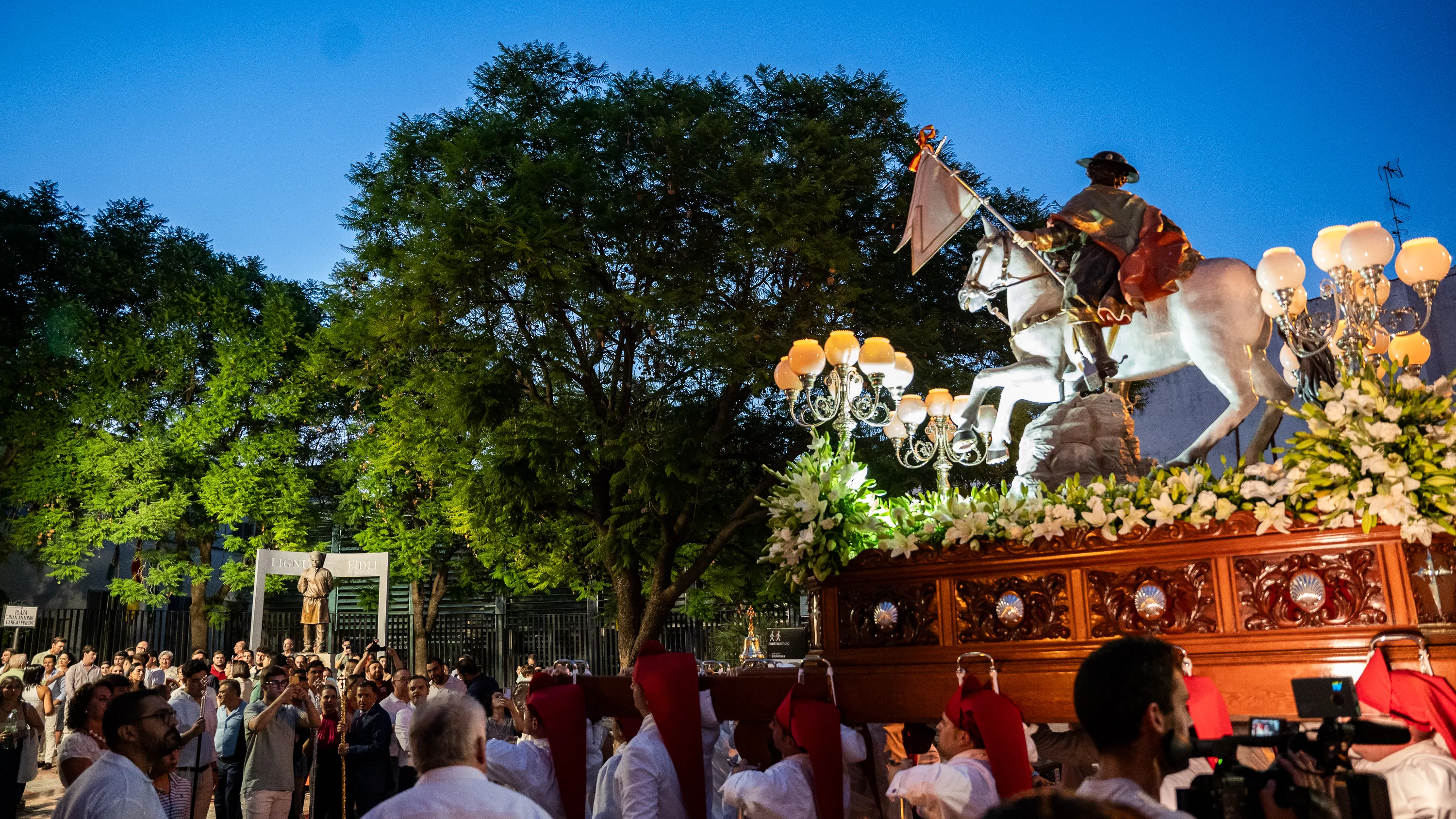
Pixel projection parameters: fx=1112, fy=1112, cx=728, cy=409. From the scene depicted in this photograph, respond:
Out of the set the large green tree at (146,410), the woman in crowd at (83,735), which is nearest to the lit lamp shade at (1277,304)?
the woman in crowd at (83,735)

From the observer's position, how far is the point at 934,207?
984 centimetres

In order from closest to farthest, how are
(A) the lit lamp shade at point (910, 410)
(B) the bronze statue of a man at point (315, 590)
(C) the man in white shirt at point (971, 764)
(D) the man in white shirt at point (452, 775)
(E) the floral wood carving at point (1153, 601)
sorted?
(D) the man in white shirt at point (452, 775), (C) the man in white shirt at point (971, 764), (E) the floral wood carving at point (1153, 601), (A) the lit lamp shade at point (910, 410), (B) the bronze statue of a man at point (315, 590)

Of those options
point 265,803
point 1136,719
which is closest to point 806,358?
point 265,803

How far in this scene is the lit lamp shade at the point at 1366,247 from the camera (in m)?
8.91

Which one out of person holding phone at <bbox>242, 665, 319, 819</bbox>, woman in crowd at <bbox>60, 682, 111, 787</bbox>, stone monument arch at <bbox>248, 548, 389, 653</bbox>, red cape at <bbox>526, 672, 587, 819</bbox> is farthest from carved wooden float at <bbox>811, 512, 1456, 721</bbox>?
stone monument arch at <bbox>248, 548, 389, 653</bbox>

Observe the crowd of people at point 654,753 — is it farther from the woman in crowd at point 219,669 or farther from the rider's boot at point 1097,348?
the woman in crowd at point 219,669

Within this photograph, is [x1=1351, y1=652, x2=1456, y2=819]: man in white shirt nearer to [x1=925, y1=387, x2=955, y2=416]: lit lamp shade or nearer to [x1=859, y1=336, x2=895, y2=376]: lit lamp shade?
[x1=859, y1=336, x2=895, y2=376]: lit lamp shade

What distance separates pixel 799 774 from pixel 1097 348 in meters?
4.23

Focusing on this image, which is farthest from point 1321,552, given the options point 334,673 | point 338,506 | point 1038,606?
point 338,506

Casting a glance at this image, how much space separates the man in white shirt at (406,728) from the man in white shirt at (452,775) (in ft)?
25.9

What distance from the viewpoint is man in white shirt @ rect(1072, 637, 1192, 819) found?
312 centimetres

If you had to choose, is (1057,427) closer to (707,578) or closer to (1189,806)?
(1189,806)

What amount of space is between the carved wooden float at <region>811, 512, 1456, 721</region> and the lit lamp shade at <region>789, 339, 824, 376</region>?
2.98 meters

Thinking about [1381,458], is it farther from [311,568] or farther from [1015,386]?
[311,568]
